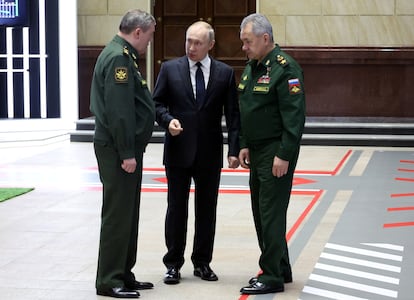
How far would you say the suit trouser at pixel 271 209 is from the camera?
6391 millimetres

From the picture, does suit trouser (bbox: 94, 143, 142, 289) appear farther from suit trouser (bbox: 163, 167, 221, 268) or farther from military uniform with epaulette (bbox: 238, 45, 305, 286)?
military uniform with epaulette (bbox: 238, 45, 305, 286)

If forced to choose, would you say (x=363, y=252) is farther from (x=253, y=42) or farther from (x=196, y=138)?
(x=253, y=42)

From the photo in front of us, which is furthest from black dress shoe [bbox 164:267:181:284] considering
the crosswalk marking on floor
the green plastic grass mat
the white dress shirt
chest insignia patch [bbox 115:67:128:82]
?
the green plastic grass mat

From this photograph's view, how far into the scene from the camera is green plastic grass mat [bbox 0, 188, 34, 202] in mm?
10272

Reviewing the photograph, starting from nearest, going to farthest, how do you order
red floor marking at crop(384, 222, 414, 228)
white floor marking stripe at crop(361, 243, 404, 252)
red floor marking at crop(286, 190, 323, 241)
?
white floor marking stripe at crop(361, 243, 404, 252)
red floor marking at crop(286, 190, 323, 241)
red floor marking at crop(384, 222, 414, 228)

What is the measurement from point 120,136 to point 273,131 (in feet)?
3.34

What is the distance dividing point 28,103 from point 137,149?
1171 centimetres

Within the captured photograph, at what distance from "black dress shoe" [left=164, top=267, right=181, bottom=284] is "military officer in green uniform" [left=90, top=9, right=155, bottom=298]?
354 mm

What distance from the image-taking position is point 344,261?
24.2 ft

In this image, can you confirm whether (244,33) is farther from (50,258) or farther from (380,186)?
(380,186)

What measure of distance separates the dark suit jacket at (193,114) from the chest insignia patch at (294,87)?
2.05 feet

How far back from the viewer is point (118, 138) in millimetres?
6109

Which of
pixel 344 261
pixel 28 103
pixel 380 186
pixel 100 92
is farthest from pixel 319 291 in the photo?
pixel 28 103

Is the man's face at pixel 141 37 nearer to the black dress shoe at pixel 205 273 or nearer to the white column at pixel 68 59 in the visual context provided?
the black dress shoe at pixel 205 273
